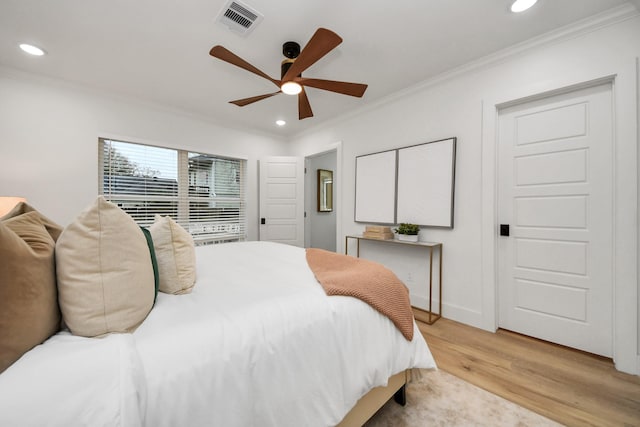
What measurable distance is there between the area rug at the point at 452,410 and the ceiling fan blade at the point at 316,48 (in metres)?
2.11

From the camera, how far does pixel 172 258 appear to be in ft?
4.07

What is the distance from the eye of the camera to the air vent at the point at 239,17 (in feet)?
5.79

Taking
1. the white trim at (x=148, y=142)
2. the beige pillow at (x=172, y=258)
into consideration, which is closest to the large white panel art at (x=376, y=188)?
the white trim at (x=148, y=142)

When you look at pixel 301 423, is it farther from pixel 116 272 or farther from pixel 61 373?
pixel 116 272

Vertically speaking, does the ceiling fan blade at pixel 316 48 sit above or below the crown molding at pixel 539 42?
below

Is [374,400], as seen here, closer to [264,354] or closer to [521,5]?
[264,354]

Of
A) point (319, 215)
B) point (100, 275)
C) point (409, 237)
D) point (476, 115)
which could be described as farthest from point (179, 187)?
point (476, 115)

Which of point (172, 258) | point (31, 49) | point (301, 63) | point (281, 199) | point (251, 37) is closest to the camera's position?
point (172, 258)

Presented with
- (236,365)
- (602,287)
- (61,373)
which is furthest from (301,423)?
(602,287)

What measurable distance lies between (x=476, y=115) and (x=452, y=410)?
8.21 feet

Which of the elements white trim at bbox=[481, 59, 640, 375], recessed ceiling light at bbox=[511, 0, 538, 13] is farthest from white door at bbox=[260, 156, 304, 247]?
white trim at bbox=[481, 59, 640, 375]

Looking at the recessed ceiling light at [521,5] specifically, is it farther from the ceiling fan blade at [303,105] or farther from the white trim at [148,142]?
the white trim at [148,142]

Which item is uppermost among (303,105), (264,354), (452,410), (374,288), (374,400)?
(303,105)

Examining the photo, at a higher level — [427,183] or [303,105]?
[303,105]
